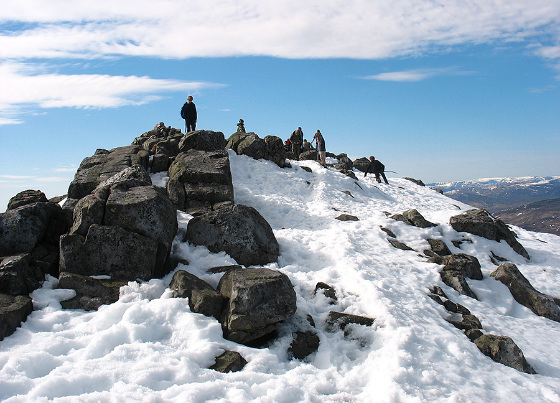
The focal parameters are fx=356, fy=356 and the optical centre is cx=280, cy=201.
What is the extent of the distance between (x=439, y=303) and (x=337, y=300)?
145 inches

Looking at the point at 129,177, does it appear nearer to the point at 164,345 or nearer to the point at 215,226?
the point at 215,226

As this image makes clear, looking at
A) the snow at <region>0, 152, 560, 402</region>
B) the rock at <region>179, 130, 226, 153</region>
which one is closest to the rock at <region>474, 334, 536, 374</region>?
the snow at <region>0, 152, 560, 402</region>

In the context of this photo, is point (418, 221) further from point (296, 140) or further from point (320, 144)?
point (296, 140)

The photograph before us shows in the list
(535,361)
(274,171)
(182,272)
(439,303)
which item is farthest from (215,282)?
(274,171)

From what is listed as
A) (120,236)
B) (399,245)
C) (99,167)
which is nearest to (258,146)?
(99,167)

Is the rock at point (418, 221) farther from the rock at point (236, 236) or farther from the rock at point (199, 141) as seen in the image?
the rock at point (199, 141)

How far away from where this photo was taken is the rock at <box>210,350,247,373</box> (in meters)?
8.20

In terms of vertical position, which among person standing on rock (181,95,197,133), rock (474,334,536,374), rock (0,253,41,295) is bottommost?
rock (474,334,536,374)

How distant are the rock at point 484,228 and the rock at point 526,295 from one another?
177 inches

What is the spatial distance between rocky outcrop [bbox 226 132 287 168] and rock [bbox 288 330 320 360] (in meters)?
20.3

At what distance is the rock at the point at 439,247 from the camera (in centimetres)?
1773

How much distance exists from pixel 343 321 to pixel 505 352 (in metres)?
4.39

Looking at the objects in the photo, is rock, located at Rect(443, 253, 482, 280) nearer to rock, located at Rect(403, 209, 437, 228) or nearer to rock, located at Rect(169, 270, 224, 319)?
rock, located at Rect(403, 209, 437, 228)

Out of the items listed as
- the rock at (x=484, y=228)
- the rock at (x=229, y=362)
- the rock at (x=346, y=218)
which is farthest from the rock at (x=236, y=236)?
the rock at (x=484, y=228)
